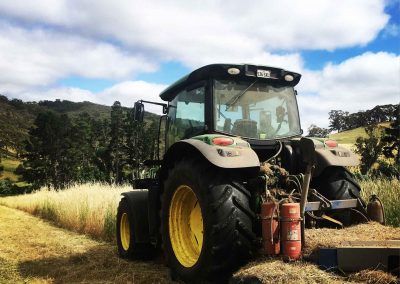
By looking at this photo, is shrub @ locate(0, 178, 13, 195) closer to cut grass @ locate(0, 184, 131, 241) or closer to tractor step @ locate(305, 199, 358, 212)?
cut grass @ locate(0, 184, 131, 241)

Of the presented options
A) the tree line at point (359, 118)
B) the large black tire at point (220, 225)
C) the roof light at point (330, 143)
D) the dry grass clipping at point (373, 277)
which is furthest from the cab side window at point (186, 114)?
the tree line at point (359, 118)

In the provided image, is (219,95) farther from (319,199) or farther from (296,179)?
(319,199)

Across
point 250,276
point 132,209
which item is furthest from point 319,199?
point 132,209

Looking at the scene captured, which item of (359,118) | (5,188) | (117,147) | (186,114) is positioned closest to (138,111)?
(186,114)

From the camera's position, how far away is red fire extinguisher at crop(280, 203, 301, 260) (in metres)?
3.48

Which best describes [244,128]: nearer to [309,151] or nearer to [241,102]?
[241,102]

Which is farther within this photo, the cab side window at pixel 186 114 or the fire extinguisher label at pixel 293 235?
the cab side window at pixel 186 114

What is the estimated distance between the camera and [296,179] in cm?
450

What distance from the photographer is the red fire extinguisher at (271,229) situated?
11.9 ft

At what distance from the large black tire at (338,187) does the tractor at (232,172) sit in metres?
0.01

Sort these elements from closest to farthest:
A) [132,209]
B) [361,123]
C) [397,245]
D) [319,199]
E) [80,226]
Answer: [397,245] → [319,199] → [132,209] → [80,226] → [361,123]

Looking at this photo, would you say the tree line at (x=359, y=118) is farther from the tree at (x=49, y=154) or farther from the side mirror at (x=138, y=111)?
the side mirror at (x=138, y=111)

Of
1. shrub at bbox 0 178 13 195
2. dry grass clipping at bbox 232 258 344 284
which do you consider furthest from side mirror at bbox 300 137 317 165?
shrub at bbox 0 178 13 195

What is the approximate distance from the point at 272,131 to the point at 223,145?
134 centimetres
